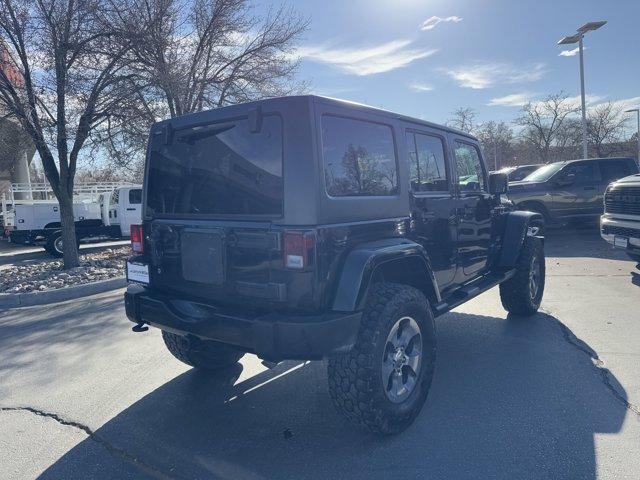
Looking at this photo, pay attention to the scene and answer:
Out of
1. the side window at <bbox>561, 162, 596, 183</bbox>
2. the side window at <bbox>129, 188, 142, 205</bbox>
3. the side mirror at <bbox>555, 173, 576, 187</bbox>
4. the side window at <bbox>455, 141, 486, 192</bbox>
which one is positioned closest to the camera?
the side window at <bbox>455, 141, 486, 192</bbox>

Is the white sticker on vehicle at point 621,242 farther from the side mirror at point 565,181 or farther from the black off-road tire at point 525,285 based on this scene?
the side mirror at point 565,181

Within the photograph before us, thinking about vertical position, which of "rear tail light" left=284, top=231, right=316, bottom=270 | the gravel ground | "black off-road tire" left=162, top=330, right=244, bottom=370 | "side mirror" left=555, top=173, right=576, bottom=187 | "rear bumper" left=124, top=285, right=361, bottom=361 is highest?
"side mirror" left=555, top=173, right=576, bottom=187

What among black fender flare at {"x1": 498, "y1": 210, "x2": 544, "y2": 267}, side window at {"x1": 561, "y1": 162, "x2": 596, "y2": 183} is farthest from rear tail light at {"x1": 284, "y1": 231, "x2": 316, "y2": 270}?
side window at {"x1": 561, "y1": 162, "x2": 596, "y2": 183}

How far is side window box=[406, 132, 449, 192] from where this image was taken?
3.83m

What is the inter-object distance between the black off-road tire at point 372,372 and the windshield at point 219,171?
0.88 metres

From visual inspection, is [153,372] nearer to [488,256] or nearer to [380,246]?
[380,246]

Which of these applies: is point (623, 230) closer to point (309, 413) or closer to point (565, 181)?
point (565, 181)

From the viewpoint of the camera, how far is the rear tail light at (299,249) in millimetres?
2771

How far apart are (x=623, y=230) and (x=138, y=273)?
701 cm

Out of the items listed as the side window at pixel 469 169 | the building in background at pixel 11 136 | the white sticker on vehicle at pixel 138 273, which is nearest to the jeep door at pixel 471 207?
the side window at pixel 469 169

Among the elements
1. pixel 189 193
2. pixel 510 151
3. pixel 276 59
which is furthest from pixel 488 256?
pixel 510 151

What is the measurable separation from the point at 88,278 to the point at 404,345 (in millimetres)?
7091

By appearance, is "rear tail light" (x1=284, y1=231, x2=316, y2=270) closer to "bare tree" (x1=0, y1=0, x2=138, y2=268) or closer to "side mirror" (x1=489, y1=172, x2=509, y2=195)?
"side mirror" (x1=489, y1=172, x2=509, y2=195)

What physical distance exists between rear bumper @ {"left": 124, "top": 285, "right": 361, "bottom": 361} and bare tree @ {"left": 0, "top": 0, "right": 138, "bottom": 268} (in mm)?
6677
